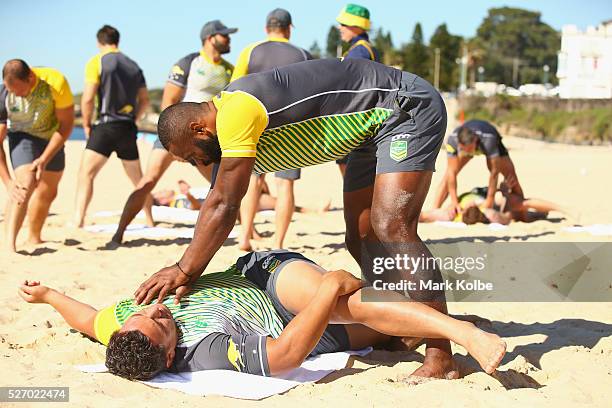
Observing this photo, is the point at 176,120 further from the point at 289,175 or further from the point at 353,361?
→ the point at 289,175

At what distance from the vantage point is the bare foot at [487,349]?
121 inches

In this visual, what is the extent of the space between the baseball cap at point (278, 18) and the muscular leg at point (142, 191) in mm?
1546

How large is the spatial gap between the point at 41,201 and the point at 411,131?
435 centimetres

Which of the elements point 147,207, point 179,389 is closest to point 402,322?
point 179,389

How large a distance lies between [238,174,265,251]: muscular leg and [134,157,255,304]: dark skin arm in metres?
2.94

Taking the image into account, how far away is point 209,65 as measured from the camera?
7.08 m

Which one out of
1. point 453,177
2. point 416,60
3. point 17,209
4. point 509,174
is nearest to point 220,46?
point 17,209

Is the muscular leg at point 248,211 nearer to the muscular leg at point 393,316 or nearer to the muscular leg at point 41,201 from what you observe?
the muscular leg at point 41,201

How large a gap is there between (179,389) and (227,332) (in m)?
0.34

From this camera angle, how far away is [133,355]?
317 cm

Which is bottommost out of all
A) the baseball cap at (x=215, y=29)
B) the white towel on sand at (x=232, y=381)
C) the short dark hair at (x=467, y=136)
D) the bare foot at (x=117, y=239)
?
the white towel on sand at (x=232, y=381)

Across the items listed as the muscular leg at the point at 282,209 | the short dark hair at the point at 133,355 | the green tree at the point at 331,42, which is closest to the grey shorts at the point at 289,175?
the muscular leg at the point at 282,209

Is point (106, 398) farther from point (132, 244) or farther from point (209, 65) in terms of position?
point (209, 65)

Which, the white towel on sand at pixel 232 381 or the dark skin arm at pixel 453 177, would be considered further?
the dark skin arm at pixel 453 177
